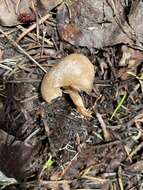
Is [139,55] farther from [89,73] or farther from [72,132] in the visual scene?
[72,132]

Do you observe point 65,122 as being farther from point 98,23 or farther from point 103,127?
point 98,23

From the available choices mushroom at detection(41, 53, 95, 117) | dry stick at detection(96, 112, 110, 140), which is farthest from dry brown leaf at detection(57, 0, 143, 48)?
dry stick at detection(96, 112, 110, 140)

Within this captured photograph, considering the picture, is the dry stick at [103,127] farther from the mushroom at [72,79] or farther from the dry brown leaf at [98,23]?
the dry brown leaf at [98,23]

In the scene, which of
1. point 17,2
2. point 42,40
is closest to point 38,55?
point 42,40

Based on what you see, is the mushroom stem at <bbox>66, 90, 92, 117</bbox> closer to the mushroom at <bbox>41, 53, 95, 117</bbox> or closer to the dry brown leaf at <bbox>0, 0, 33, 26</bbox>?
the mushroom at <bbox>41, 53, 95, 117</bbox>

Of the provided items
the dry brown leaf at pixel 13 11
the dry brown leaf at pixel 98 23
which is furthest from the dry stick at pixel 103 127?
the dry brown leaf at pixel 13 11

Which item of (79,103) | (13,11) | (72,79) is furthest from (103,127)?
(13,11)

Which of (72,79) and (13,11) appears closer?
(72,79)
